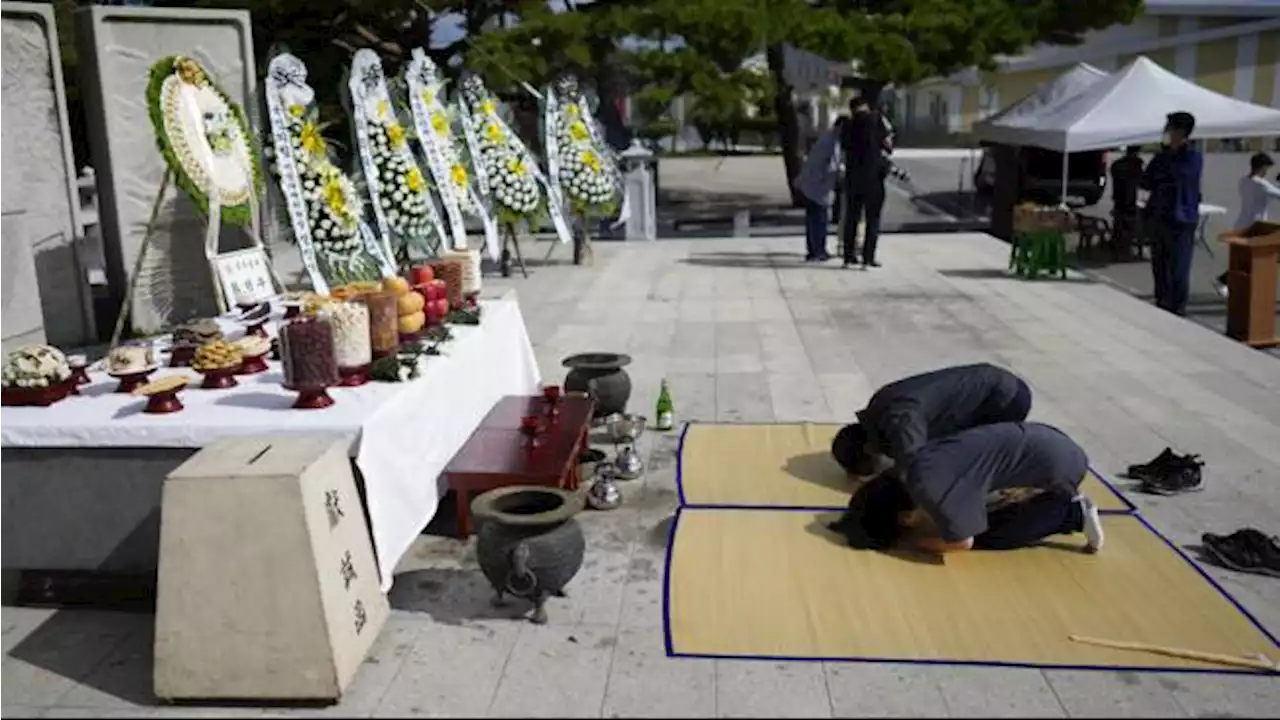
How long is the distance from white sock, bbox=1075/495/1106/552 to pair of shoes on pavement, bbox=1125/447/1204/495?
0.86m

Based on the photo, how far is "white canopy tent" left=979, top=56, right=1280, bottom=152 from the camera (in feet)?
40.5

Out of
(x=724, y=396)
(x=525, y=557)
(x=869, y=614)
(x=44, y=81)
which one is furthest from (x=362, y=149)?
(x=869, y=614)

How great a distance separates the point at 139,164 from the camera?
688 cm

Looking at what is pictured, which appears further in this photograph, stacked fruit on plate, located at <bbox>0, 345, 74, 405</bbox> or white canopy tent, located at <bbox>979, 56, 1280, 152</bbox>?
white canopy tent, located at <bbox>979, 56, 1280, 152</bbox>

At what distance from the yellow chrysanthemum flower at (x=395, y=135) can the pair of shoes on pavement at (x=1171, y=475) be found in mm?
4600

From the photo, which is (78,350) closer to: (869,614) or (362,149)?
(362,149)

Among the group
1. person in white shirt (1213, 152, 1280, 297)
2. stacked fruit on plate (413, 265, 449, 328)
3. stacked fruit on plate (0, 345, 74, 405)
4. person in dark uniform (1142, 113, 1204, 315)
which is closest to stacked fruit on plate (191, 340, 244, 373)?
stacked fruit on plate (0, 345, 74, 405)

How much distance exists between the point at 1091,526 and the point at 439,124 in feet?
17.7

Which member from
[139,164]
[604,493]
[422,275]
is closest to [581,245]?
[139,164]

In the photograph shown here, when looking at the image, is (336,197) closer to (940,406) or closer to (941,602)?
(940,406)

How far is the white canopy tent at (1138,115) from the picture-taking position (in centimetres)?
1234

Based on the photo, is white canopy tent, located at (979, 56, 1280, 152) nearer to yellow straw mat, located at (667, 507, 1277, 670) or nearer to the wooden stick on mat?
yellow straw mat, located at (667, 507, 1277, 670)

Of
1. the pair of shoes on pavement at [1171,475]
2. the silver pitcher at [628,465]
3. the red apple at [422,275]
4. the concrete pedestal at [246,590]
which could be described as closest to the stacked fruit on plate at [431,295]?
the red apple at [422,275]

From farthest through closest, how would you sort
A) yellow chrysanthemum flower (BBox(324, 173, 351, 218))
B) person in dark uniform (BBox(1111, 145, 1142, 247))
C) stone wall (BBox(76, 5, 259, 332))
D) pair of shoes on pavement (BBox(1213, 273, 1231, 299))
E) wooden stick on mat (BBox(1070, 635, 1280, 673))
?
person in dark uniform (BBox(1111, 145, 1142, 247)) < pair of shoes on pavement (BBox(1213, 273, 1231, 299)) < stone wall (BBox(76, 5, 259, 332)) < yellow chrysanthemum flower (BBox(324, 173, 351, 218)) < wooden stick on mat (BBox(1070, 635, 1280, 673))
